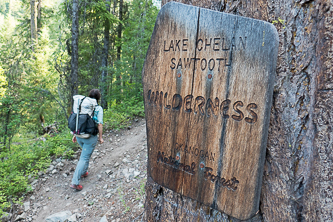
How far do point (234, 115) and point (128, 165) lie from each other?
4577mm

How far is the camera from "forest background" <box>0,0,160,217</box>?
5895mm

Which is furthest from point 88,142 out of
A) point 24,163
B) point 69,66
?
point 69,66

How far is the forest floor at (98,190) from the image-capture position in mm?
3617

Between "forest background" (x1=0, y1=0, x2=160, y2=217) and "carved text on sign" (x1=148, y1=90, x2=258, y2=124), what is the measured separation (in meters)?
4.74


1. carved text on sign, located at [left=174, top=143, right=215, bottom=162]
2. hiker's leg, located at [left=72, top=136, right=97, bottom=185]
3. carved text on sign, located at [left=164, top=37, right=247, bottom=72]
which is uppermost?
carved text on sign, located at [left=164, top=37, right=247, bottom=72]

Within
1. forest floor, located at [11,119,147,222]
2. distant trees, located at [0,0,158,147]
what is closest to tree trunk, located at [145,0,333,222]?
forest floor, located at [11,119,147,222]

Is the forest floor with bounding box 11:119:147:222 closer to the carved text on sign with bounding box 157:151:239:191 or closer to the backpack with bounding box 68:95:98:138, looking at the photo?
the backpack with bounding box 68:95:98:138

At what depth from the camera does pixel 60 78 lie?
7492 millimetres

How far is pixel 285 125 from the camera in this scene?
841 mm

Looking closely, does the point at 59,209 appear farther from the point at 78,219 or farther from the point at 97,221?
the point at 97,221

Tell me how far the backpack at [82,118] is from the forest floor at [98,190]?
1.25m

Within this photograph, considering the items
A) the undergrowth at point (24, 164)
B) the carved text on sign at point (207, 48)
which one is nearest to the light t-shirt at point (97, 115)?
the undergrowth at point (24, 164)

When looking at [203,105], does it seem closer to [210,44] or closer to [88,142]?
[210,44]

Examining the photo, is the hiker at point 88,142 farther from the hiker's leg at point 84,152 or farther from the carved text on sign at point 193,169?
the carved text on sign at point 193,169
